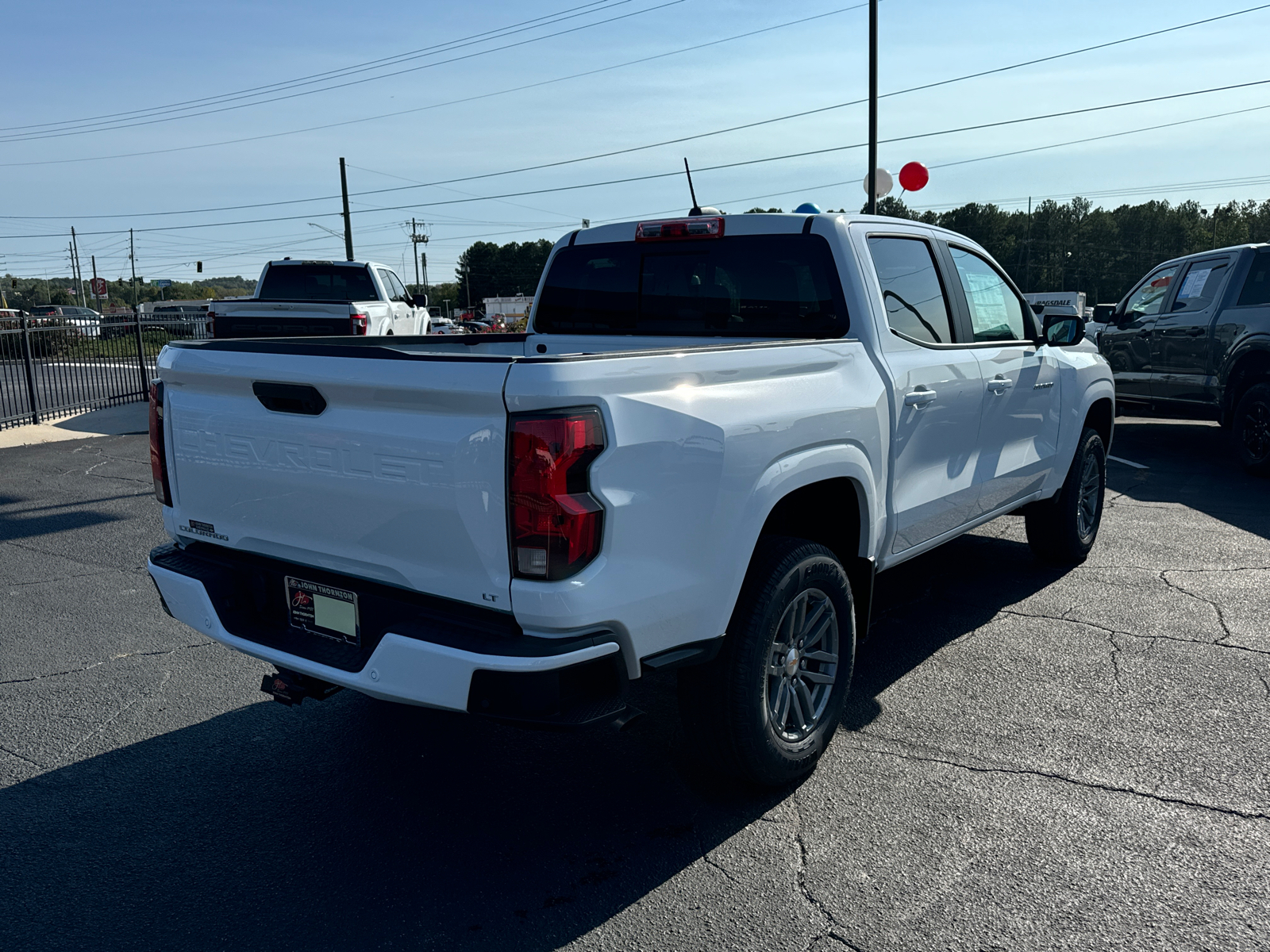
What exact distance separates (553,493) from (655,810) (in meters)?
1.41

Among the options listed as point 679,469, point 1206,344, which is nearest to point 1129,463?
point 1206,344

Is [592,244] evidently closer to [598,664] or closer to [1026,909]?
[598,664]

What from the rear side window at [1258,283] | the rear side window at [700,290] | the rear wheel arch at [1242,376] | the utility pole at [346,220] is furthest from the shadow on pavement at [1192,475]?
the utility pole at [346,220]

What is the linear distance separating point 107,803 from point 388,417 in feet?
5.99

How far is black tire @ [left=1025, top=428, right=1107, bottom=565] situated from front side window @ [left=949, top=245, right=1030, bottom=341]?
101 cm

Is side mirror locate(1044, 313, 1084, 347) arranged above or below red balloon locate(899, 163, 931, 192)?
below

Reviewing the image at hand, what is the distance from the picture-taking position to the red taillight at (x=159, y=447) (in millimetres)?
3438

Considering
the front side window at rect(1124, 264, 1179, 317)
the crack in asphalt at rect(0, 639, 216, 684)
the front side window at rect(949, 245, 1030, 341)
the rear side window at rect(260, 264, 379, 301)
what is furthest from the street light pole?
the crack in asphalt at rect(0, 639, 216, 684)

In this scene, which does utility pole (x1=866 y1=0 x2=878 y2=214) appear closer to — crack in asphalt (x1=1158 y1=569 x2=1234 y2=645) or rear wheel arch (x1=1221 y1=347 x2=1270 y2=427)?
rear wheel arch (x1=1221 y1=347 x2=1270 y2=427)

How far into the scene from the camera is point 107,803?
3.38 metres

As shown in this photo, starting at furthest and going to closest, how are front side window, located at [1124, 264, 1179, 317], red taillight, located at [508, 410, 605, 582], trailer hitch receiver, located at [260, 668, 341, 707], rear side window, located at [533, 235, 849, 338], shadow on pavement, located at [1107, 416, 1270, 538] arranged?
front side window, located at [1124, 264, 1179, 317] → shadow on pavement, located at [1107, 416, 1270, 538] → rear side window, located at [533, 235, 849, 338] → trailer hitch receiver, located at [260, 668, 341, 707] → red taillight, located at [508, 410, 605, 582]

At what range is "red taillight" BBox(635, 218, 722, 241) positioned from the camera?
4289 mm

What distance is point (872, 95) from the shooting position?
2081 centimetres

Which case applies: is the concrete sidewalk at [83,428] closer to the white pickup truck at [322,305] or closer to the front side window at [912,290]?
the white pickup truck at [322,305]
